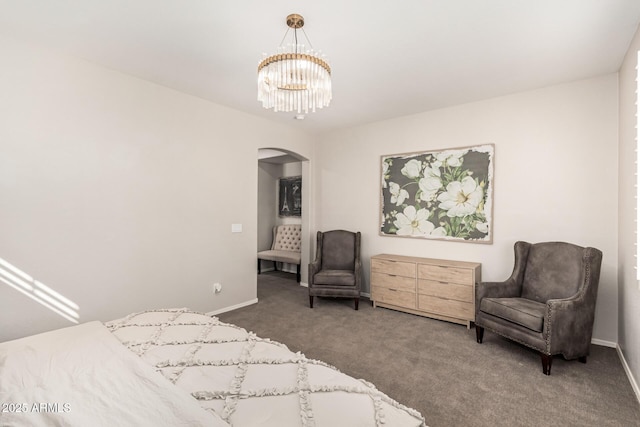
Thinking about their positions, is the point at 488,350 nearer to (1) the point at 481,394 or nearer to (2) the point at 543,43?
(1) the point at 481,394

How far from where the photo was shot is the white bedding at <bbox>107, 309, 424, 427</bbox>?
1113 millimetres

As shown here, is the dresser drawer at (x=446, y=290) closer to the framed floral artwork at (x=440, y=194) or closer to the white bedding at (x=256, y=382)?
the framed floral artwork at (x=440, y=194)

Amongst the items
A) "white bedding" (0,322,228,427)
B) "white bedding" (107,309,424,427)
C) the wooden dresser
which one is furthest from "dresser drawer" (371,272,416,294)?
"white bedding" (0,322,228,427)

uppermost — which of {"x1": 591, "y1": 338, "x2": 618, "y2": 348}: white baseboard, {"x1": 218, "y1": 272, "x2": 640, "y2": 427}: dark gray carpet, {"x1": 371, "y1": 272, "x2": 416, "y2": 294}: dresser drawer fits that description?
{"x1": 371, "y1": 272, "x2": 416, "y2": 294}: dresser drawer

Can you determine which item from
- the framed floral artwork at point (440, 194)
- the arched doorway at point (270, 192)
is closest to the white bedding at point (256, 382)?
the framed floral artwork at point (440, 194)

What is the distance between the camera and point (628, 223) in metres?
2.56

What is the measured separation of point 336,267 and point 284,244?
2.29 m

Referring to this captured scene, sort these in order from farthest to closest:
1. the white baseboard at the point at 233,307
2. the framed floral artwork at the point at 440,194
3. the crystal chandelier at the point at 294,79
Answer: the white baseboard at the point at 233,307, the framed floral artwork at the point at 440,194, the crystal chandelier at the point at 294,79

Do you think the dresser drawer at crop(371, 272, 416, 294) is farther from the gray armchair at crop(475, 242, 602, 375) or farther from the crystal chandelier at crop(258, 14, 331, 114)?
the crystal chandelier at crop(258, 14, 331, 114)

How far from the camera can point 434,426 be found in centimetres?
190

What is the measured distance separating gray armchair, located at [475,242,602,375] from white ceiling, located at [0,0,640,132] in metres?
1.81

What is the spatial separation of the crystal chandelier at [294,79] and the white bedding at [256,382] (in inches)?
63.0

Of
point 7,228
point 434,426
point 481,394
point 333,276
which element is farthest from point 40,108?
point 481,394

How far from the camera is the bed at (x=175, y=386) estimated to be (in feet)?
3.51
